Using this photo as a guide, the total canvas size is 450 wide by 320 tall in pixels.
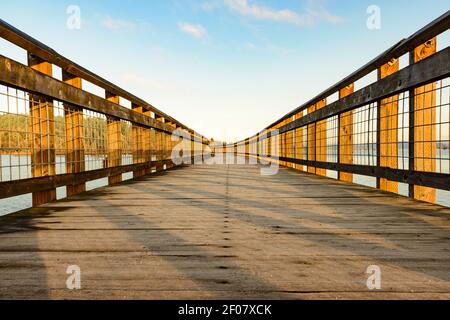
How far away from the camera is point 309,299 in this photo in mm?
1141

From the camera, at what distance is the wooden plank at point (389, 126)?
3.74 m

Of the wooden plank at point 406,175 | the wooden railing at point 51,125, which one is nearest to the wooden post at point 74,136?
the wooden railing at point 51,125

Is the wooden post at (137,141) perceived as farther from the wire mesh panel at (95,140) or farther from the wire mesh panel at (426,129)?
the wire mesh panel at (426,129)

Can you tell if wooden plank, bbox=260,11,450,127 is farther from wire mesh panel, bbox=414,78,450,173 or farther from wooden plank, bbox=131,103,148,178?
wooden plank, bbox=131,103,148,178

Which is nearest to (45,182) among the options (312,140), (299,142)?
(312,140)

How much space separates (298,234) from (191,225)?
79 centimetres

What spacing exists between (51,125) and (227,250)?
251 centimetres

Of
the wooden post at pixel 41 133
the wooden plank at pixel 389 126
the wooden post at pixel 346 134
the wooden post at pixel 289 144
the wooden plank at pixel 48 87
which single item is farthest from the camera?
the wooden post at pixel 289 144

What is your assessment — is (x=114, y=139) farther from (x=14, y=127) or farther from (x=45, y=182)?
(x=14, y=127)

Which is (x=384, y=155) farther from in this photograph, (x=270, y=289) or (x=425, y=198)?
Result: (x=270, y=289)

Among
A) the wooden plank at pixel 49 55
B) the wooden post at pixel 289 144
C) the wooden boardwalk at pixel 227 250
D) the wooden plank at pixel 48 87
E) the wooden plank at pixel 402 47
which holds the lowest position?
the wooden boardwalk at pixel 227 250

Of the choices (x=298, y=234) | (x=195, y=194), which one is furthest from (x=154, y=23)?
(x=298, y=234)

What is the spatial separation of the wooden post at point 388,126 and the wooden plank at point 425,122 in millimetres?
633
